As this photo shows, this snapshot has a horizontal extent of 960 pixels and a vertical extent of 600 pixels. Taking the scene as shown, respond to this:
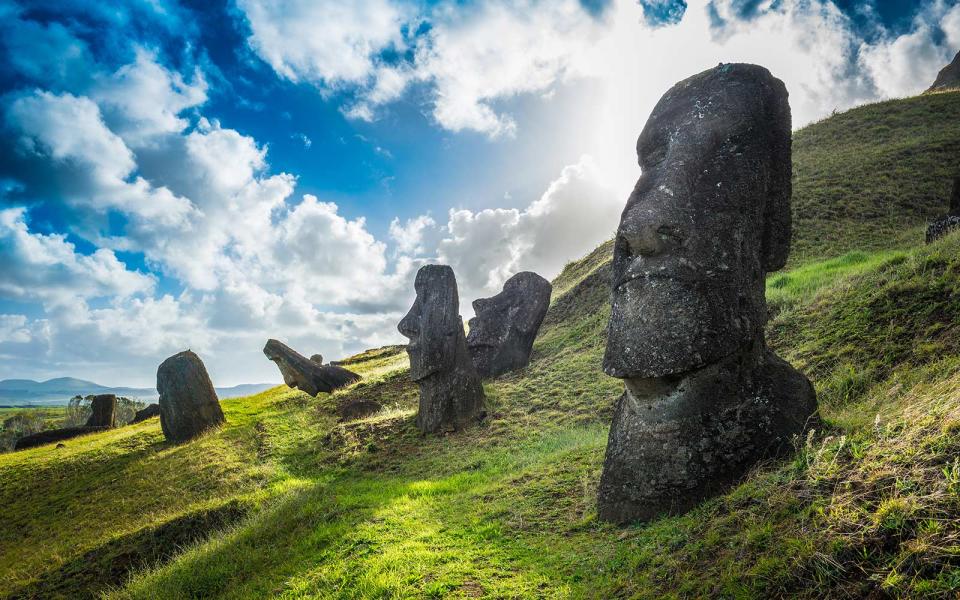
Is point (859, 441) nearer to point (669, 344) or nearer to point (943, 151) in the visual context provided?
point (669, 344)

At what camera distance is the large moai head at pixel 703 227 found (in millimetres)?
5512

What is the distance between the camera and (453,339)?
15523 mm

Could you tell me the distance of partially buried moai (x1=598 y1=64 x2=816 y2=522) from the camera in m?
5.31

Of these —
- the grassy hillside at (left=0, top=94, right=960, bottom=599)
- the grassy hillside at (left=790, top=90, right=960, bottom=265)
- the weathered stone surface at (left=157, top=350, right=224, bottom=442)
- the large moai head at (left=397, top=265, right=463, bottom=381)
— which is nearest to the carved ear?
the grassy hillside at (left=0, top=94, right=960, bottom=599)

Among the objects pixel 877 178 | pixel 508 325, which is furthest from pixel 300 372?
pixel 877 178

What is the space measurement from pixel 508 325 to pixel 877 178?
62.3ft

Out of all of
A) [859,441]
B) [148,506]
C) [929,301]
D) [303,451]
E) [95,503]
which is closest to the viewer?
[859,441]

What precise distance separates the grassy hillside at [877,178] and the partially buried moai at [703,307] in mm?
14750

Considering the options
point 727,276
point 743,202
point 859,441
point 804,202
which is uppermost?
point 804,202

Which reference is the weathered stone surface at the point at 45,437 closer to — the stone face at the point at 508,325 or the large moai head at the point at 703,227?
the stone face at the point at 508,325

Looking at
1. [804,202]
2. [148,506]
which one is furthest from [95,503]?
[804,202]

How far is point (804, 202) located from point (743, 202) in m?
21.2

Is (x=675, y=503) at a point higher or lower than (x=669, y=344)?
lower

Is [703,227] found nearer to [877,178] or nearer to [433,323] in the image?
[433,323]
